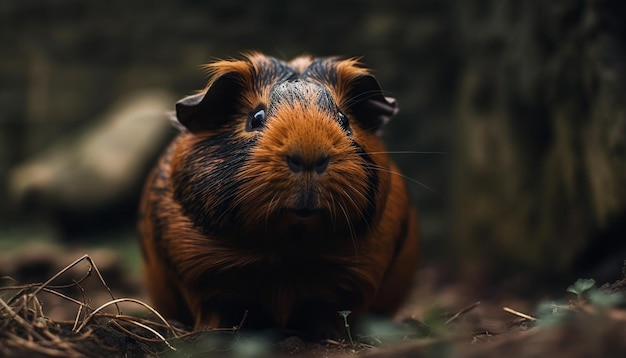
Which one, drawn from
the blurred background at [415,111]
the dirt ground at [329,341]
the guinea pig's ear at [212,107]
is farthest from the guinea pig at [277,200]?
the blurred background at [415,111]

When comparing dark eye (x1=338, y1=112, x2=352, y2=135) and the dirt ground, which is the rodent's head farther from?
the dirt ground

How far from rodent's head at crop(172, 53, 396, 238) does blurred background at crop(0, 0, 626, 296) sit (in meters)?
1.73

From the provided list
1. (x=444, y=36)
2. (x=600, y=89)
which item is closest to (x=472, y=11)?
(x=444, y=36)

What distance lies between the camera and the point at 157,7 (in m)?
9.01

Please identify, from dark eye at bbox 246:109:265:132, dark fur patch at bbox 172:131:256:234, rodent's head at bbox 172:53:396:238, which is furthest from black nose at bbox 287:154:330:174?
dark eye at bbox 246:109:265:132

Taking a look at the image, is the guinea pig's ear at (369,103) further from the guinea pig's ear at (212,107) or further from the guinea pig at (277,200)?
the guinea pig's ear at (212,107)

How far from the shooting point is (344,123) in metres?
3.29

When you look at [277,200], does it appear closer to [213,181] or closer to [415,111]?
[213,181]

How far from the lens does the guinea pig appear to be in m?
2.94

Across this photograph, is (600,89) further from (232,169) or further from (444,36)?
(444,36)

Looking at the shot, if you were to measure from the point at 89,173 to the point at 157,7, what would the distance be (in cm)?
214

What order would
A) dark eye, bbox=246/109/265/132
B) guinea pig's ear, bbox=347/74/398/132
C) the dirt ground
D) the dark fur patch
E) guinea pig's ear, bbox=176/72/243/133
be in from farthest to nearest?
guinea pig's ear, bbox=347/74/398/132 → guinea pig's ear, bbox=176/72/243/133 → dark eye, bbox=246/109/265/132 → the dark fur patch → the dirt ground

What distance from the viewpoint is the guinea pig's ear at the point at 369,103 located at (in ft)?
11.5

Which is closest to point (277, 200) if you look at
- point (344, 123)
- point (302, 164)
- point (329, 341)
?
point (302, 164)
